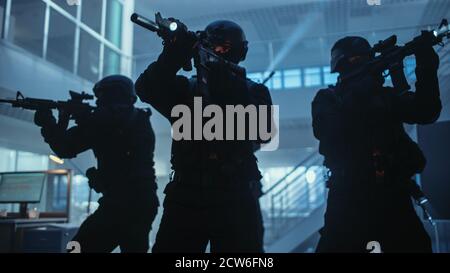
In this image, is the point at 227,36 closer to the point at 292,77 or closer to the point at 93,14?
the point at 93,14

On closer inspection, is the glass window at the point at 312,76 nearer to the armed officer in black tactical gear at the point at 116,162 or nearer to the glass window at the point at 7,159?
the glass window at the point at 7,159

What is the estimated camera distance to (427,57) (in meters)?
1.58

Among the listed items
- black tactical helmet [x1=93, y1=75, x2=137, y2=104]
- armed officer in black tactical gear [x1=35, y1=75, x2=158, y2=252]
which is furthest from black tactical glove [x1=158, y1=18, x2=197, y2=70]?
black tactical helmet [x1=93, y1=75, x2=137, y2=104]

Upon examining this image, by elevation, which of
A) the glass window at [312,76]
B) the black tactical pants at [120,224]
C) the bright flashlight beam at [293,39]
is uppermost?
the bright flashlight beam at [293,39]

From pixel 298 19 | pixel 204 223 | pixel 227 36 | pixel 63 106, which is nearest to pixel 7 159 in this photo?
pixel 63 106

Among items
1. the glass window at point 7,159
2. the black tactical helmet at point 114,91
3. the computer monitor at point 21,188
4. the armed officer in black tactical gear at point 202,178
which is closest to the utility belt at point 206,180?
the armed officer in black tactical gear at point 202,178

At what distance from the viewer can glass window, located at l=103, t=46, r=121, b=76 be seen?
19.5 feet

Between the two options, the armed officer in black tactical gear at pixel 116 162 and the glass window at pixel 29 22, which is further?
the glass window at pixel 29 22

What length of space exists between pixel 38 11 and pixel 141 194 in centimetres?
431

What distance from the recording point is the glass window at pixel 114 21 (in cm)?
596

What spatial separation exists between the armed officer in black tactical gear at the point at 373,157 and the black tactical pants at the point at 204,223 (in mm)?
407

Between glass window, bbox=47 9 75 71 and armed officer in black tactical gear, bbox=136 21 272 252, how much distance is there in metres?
5.32

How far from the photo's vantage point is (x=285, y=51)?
7.95 m
